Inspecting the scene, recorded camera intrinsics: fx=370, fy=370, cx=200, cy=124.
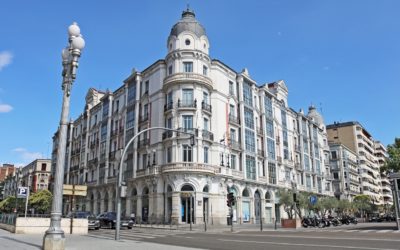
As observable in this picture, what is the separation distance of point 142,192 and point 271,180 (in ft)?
63.9

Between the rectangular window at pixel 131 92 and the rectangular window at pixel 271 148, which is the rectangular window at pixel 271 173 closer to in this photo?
the rectangular window at pixel 271 148

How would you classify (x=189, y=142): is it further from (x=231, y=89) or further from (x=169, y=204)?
(x=231, y=89)

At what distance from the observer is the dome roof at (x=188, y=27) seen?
44.6 meters

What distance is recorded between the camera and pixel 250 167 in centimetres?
4959

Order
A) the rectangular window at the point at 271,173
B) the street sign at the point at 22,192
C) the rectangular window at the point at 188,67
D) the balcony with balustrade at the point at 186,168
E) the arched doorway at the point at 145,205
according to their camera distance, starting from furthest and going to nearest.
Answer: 1. the rectangular window at the point at 271,173
2. the arched doorway at the point at 145,205
3. the rectangular window at the point at 188,67
4. the balcony with balustrade at the point at 186,168
5. the street sign at the point at 22,192

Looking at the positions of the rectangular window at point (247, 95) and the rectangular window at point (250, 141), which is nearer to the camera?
the rectangular window at point (250, 141)

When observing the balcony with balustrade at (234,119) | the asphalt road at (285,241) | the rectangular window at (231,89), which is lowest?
the asphalt road at (285,241)

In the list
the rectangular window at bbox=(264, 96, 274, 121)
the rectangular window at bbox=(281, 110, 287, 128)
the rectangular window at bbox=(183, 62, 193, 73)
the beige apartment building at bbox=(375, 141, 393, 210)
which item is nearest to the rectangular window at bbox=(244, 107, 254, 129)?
the rectangular window at bbox=(264, 96, 274, 121)

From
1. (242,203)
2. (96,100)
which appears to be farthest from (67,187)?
(96,100)

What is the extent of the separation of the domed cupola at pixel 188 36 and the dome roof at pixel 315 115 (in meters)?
45.2

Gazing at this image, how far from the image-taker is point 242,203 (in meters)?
47.2

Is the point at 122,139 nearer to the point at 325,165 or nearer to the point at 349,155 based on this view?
the point at 325,165

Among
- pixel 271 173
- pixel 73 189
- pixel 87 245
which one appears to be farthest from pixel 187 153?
pixel 87 245

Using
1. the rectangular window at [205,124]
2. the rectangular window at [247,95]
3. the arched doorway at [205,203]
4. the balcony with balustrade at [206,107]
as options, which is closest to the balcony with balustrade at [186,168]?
the arched doorway at [205,203]
